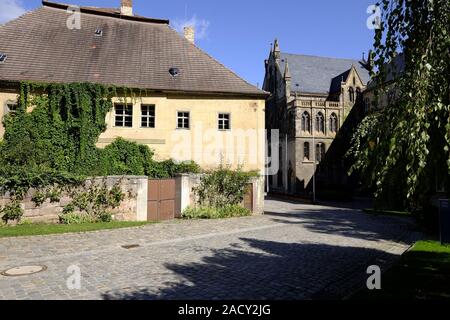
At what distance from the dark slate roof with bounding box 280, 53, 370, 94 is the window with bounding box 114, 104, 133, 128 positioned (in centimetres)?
3069

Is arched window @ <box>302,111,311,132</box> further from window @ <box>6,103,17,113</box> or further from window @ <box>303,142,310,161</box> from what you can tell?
window @ <box>6,103,17,113</box>

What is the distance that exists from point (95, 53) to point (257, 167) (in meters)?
13.3

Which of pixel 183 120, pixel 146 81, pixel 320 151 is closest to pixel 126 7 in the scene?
pixel 146 81

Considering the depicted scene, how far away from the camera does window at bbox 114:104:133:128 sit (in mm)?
21266

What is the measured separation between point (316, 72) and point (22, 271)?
48.4 meters

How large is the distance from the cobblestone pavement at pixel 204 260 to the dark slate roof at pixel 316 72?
34.5m

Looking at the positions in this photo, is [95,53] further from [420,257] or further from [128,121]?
[420,257]

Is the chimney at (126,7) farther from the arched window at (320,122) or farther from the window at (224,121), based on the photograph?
the arched window at (320,122)

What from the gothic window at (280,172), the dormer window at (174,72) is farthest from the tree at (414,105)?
the gothic window at (280,172)

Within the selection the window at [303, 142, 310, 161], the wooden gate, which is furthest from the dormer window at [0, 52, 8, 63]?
the window at [303, 142, 310, 161]

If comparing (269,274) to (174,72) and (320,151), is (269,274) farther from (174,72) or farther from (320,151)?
(320,151)

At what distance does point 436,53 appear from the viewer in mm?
4961

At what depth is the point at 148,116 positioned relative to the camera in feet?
71.1
